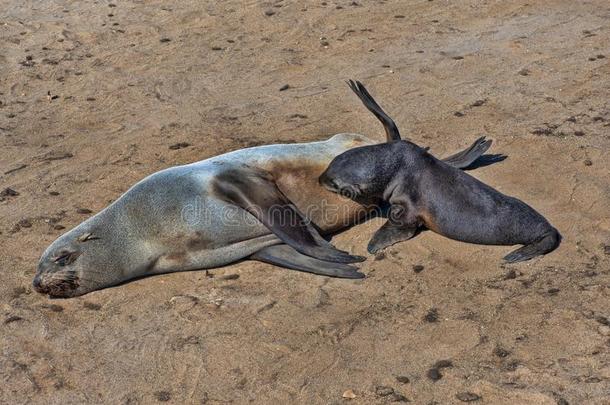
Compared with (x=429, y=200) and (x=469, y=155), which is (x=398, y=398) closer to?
(x=429, y=200)

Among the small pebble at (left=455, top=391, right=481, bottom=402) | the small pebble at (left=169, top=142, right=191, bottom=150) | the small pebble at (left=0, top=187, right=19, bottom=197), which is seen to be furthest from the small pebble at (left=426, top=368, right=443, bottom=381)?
the small pebble at (left=0, top=187, right=19, bottom=197)

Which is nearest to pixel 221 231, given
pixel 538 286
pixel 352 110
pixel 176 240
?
pixel 176 240

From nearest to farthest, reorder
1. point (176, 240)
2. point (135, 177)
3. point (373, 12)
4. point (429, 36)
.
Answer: point (176, 240) → point (135, 177) → point (429, 36) → point (373, 12)

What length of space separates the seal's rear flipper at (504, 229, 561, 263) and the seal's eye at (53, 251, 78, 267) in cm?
260

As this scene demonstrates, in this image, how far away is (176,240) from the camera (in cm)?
565

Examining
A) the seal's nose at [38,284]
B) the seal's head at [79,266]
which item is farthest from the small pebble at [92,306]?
the seal's nose at [38,284]

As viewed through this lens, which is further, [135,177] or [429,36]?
[429,36]

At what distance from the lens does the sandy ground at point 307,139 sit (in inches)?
185

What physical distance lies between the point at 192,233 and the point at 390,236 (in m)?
1.24

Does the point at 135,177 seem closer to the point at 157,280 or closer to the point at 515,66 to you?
the point at 157,280

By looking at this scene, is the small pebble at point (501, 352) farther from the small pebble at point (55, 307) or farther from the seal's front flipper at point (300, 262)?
the small pebble at point (55, 307)

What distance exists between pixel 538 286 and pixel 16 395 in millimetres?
2902

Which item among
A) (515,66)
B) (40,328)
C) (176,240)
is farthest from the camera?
(515,66)

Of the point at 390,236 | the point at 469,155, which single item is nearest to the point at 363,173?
the point at 390,236
